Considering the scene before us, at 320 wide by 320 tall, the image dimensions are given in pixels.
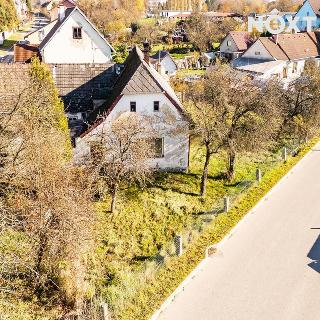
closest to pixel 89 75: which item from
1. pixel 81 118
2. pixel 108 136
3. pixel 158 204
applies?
pixel 81 118

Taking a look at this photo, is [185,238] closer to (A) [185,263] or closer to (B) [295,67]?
(A) [185,263]

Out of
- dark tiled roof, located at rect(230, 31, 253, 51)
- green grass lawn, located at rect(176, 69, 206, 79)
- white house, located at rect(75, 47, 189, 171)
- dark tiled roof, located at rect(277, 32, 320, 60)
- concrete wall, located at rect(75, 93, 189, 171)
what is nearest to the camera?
white house, located at rect(75, 47, 189, 171)

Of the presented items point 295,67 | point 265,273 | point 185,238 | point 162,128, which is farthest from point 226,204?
point 295,67

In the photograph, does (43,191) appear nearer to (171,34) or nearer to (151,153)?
(151,153)

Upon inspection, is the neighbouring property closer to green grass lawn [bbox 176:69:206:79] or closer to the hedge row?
the hedge row

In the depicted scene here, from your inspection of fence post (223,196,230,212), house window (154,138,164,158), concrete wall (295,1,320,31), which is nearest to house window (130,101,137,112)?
house window (154,138,164,158)

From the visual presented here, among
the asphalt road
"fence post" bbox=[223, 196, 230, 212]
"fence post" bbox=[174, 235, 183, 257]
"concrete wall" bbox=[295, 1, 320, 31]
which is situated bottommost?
the asphalt road
